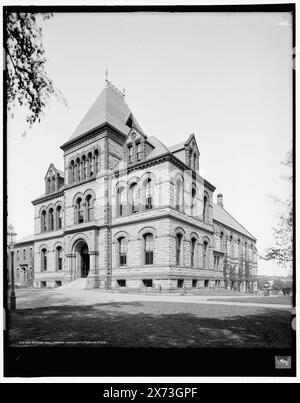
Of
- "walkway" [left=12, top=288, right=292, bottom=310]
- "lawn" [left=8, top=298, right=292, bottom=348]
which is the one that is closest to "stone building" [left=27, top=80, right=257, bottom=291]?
"walkway" [left=12, top=288, right=292, bottom=310]

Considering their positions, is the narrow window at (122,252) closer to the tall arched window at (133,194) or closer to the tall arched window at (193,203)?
the tall arched window at (133,194)

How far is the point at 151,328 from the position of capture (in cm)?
719

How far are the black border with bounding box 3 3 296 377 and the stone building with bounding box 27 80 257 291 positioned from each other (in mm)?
9296

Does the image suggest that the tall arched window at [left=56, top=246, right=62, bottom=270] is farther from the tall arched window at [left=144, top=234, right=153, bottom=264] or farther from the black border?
the black border

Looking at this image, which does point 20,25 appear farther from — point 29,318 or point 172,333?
point 172,333

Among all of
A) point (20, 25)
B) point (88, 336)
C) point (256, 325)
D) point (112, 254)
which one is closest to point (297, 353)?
point (256, 325)

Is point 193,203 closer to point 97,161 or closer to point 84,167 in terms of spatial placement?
point 97,161

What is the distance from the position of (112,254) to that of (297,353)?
13.6m

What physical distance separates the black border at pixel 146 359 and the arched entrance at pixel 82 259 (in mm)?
14313

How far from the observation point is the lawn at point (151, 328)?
20.3 feet

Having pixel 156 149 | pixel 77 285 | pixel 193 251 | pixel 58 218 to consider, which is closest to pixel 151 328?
pixel 193 251

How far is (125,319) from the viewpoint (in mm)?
8352

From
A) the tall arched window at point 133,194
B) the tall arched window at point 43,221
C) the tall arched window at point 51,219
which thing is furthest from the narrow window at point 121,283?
the tall arched window at point 43,221
